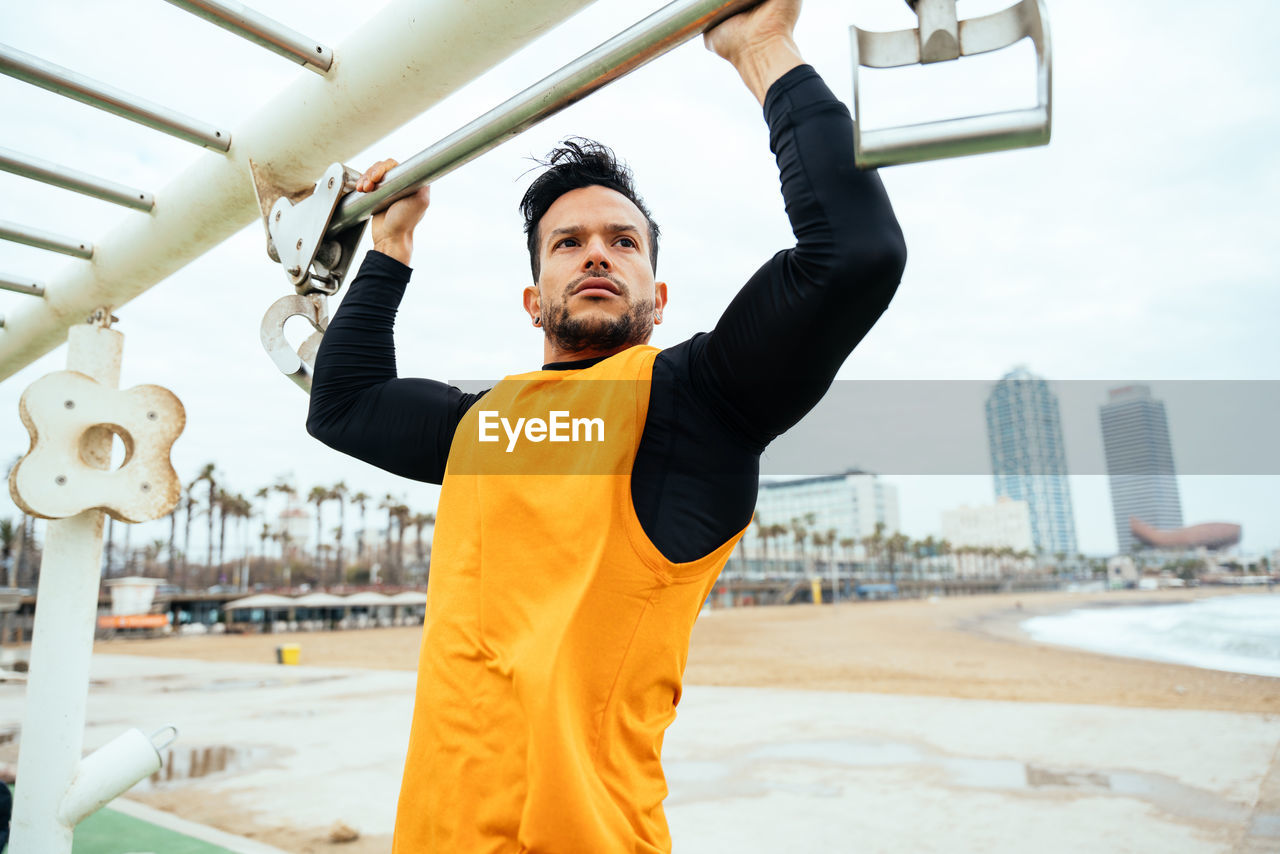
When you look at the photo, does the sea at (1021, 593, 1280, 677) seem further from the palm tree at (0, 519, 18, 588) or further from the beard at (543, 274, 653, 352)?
the palm tree at (0, 519, 18, 588)

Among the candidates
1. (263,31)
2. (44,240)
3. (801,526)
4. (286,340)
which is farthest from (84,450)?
(801,526)

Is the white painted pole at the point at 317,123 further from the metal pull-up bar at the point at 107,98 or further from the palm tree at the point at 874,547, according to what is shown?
the palm tree at the point at 874,547

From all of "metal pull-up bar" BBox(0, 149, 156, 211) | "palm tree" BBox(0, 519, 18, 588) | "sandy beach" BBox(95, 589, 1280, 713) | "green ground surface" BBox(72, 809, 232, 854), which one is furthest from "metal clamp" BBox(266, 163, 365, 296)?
"palm tree" BBox(0, 519, 18, 588)

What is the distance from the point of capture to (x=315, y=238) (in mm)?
1666

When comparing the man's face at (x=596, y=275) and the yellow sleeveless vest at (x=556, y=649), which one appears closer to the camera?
the yellow sleeveless vest at (x=556, y=649)

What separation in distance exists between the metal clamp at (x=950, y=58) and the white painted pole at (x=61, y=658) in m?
2.52

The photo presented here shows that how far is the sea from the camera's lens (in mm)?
22672

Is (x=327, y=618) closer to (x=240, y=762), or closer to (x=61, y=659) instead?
(x=240, y=762)

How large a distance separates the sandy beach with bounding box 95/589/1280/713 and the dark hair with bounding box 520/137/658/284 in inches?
518

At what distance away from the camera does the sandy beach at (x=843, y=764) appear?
17.0 feet

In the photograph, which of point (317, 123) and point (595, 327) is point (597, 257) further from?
point (317, 123)

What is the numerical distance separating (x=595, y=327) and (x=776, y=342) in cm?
39

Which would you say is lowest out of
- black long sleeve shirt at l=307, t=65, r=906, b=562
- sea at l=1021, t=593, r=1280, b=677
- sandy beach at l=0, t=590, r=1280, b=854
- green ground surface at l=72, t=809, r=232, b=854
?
sea at l=1021, t=593, r=1280, b=677

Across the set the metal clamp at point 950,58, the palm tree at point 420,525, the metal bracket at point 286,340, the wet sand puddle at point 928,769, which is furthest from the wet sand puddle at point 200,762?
the palm tree at point 420,525
